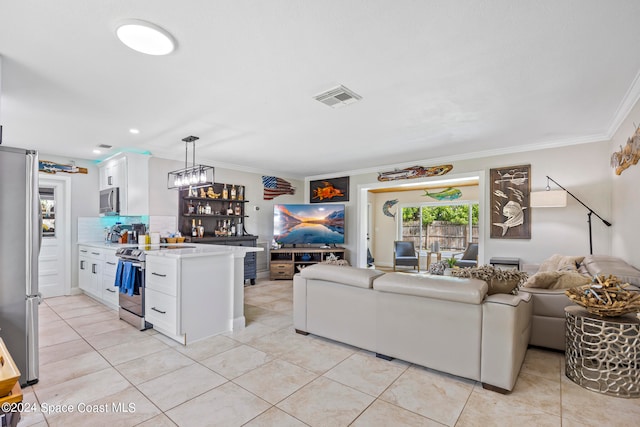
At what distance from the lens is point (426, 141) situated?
459 cm

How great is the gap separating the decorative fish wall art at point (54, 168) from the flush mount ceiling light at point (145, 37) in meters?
4.49

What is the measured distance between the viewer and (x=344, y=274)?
2.97 metres

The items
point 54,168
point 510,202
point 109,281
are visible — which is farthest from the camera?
point 54,168

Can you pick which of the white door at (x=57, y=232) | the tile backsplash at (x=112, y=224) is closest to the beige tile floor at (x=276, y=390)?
the tile backsplash at (x=112, y=224)

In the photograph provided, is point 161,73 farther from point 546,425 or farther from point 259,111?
point 546,425

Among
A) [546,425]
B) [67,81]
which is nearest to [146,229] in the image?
[67,81]

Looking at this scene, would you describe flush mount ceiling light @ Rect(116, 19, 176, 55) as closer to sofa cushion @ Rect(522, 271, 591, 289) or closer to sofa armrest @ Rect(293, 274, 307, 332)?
sofa armrest @ Rect(293, 274, 307, 332)

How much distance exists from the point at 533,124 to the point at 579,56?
1.68 m

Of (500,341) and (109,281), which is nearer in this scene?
(500,341)

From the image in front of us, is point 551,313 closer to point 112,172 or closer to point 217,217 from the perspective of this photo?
point 217,217

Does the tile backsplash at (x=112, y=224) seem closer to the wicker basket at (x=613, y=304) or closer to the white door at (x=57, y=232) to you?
the white door at (x=57, y=232)

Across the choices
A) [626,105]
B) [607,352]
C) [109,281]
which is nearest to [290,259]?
[109,281]

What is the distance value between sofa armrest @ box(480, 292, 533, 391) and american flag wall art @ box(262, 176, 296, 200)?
5.67 metres

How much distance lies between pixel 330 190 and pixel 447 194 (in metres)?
3.39
